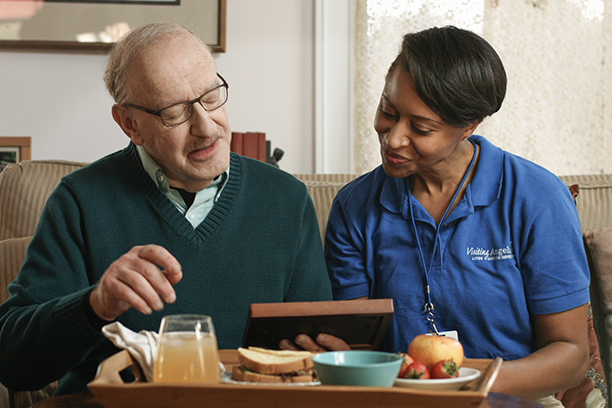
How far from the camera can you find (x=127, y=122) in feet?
4.68

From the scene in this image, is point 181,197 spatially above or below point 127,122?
below

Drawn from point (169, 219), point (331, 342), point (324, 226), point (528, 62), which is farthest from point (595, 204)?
point (169, 219)

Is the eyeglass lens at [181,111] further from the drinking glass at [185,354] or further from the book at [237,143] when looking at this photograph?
the book at [237,143]

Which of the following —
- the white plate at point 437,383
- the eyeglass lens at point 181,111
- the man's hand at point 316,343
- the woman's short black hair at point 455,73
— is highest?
the woman's short black hair at point 455,73

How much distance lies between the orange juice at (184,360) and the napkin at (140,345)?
55 mm

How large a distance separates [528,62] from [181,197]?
1.90 metres

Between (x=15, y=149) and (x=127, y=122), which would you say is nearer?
(x=127, y=122)

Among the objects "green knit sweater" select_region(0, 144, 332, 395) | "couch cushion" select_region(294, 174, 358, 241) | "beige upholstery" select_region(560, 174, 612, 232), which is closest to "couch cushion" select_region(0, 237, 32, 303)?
"green knit sweater" select_region(0, 144, 332, 395)

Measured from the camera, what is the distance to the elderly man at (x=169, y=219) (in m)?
1.31

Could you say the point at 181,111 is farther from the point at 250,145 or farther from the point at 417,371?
the point at 250,145

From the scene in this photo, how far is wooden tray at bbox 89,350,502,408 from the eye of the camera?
2.40 feet

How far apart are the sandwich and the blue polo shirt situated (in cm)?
62

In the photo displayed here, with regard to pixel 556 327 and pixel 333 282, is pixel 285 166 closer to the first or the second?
pixel 333 282

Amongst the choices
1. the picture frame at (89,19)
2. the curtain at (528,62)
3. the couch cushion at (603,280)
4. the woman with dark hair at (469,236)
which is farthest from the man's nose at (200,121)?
the curtain at (528,62)
